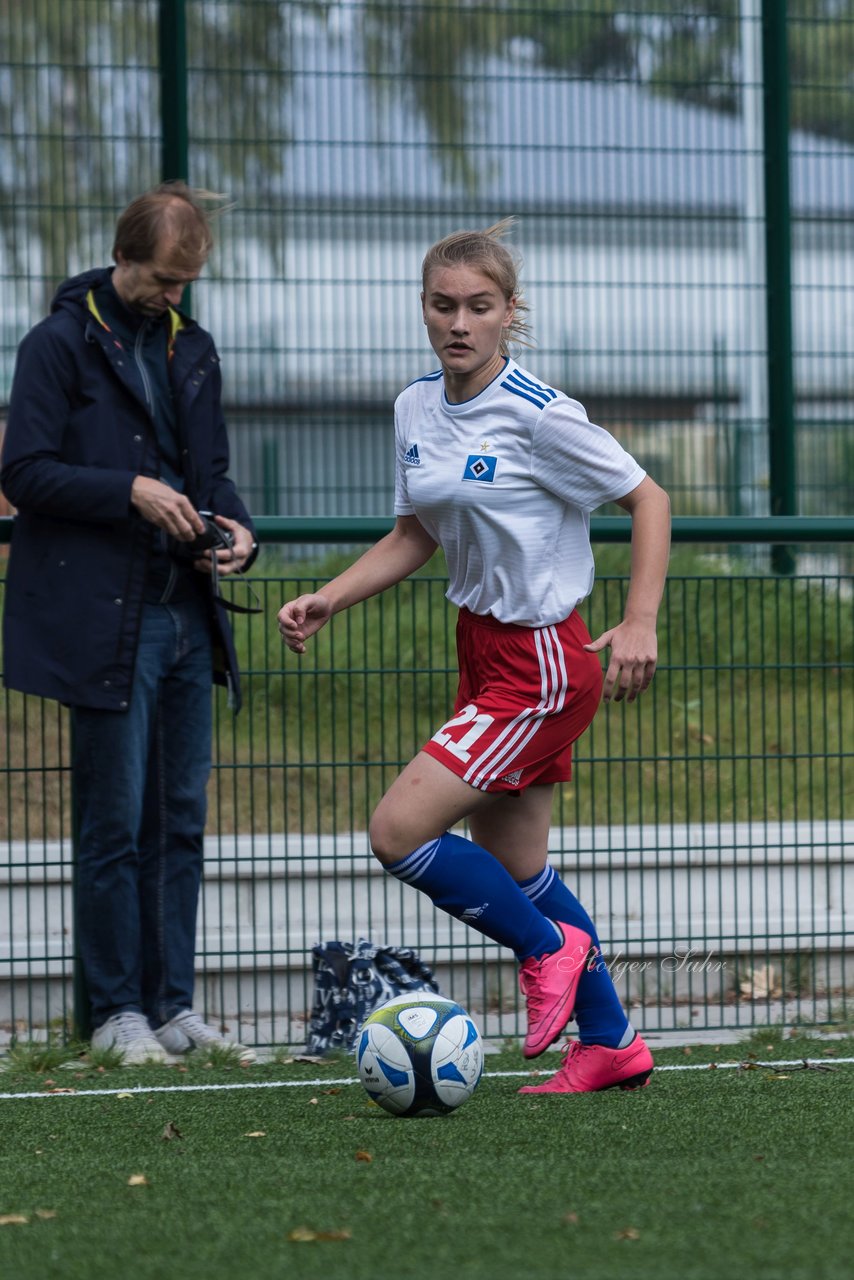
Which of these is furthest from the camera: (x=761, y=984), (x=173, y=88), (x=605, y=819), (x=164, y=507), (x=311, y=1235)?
(x=173, y=88)

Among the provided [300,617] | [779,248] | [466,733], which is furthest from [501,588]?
[779,248]

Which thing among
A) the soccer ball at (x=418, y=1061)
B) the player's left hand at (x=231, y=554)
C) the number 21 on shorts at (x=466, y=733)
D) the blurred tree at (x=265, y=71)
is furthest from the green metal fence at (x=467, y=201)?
the soccer ball at (x=418, y=1061)

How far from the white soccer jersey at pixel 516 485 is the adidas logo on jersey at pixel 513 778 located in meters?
0.32

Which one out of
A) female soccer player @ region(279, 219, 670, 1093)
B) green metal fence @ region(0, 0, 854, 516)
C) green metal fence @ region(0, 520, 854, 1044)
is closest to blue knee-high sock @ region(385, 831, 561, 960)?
female soccer player @ region(279, 219, 670, 1093)

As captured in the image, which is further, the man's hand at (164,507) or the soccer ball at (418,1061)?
the man's hand at (164,507)

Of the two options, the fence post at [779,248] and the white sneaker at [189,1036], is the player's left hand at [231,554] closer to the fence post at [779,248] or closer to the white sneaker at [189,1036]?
the white sneaker at [189,1036]

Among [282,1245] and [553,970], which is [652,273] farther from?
[282,1245]

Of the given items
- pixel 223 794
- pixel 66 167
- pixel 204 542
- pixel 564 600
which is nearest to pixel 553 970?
pixel 564 600

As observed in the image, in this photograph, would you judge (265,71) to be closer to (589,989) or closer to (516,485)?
(516,485)

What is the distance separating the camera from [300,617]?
13.0 ft

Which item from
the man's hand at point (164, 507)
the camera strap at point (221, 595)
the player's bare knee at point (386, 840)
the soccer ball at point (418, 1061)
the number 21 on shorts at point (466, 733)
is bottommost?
the soccer ball at point (418, 1061)

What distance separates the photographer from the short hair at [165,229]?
15.7 feet

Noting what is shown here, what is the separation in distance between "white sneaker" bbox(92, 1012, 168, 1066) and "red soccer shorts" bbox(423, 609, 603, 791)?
4.79ft

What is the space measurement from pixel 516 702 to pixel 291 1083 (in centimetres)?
123
